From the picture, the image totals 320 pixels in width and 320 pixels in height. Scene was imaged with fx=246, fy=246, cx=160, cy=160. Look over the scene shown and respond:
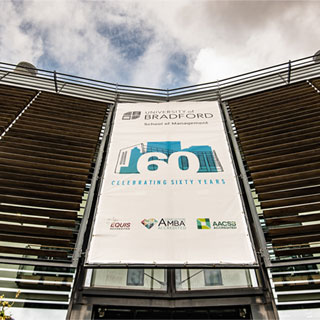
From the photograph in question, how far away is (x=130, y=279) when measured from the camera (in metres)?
3.53

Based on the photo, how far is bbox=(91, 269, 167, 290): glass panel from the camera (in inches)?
136

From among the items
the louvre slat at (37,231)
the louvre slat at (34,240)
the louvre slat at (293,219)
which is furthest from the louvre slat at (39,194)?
the louvre slat at (293,219)

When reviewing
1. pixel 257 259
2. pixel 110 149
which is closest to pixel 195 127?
pixel 110 149

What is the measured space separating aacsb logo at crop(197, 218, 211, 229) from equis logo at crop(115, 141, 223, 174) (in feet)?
3.34

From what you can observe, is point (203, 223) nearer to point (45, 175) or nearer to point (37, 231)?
point (37, 231)

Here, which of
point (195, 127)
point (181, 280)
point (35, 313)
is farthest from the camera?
point (195, 127)

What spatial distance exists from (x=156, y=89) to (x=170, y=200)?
16.2 ft

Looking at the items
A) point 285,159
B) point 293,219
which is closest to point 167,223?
point 293,219

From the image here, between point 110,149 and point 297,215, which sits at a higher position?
point 110,149

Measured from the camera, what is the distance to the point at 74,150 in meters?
5.19

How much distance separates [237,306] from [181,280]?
80cm

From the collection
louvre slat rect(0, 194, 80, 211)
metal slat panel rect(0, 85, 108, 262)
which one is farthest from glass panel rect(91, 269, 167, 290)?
louvre slat rect(0, 194, 80, 211)

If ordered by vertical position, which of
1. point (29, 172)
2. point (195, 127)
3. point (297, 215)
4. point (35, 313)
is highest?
point (195, 127)

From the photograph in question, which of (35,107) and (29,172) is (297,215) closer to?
(29,172)
